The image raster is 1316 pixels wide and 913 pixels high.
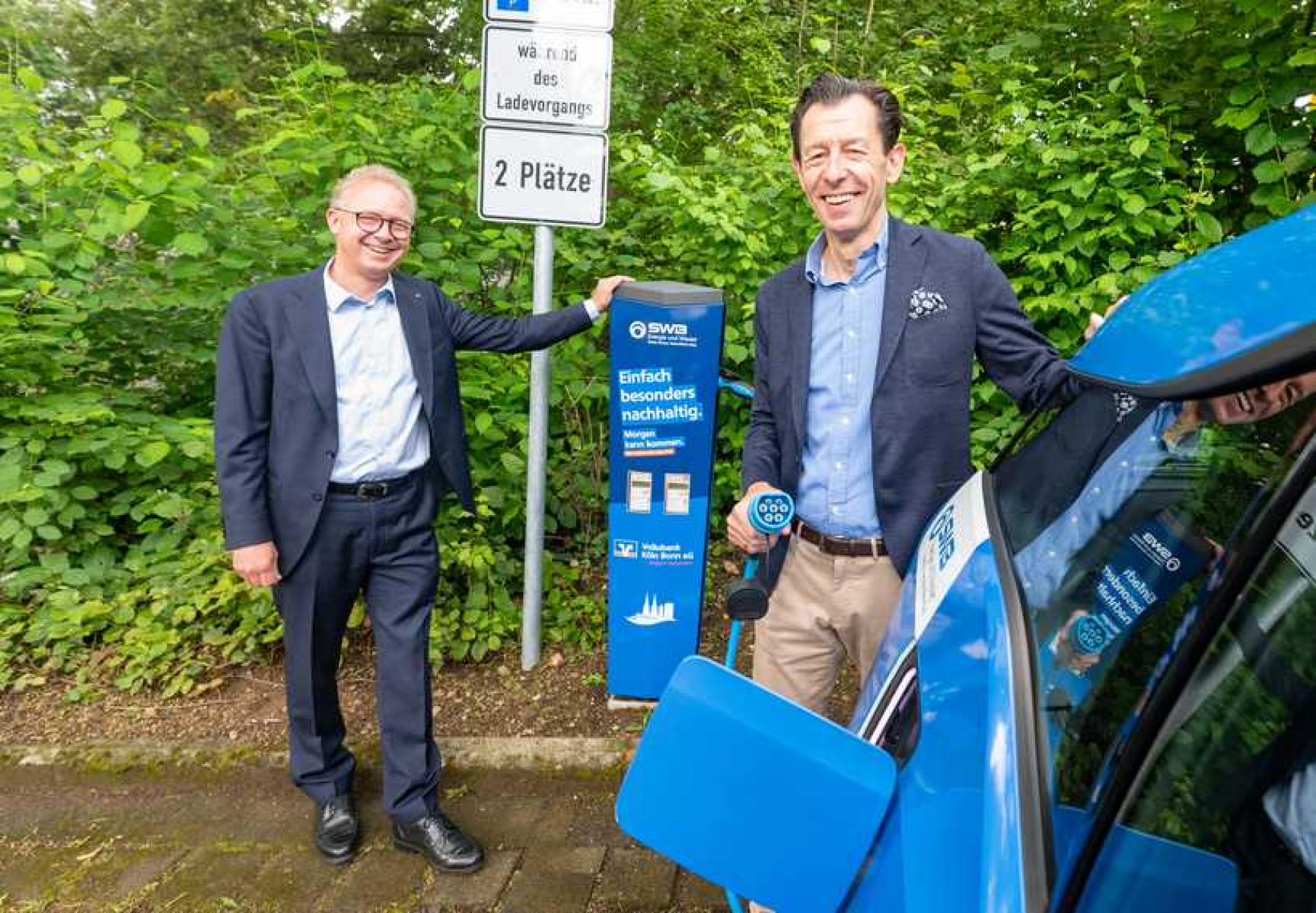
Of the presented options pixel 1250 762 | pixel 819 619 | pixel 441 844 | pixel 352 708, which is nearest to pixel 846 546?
pixel 819 619

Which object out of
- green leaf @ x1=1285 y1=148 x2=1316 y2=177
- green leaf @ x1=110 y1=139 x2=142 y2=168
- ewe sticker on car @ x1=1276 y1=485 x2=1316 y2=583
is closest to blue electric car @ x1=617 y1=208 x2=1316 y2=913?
ewe sticker on car @ x1=1276 y1=485 x2=1316 y2=583

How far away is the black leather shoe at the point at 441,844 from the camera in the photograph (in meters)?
2.46

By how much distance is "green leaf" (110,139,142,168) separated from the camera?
316cm

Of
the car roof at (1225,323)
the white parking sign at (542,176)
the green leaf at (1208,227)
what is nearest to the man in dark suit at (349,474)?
the white parking sign at (542,176)

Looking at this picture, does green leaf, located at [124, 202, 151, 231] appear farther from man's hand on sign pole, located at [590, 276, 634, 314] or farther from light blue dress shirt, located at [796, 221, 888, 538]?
light blue dress shirt, located at [796, 221, 888, 538]

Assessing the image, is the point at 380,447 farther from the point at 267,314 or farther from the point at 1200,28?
the point at 1200,28

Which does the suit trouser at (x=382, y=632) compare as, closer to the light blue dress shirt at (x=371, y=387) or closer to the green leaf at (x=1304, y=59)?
the light blue dress shirt at (x=371, y=387)

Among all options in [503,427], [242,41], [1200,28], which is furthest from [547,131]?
[242,41]

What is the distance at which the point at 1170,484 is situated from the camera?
1066mm

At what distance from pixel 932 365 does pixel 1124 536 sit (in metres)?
0.84

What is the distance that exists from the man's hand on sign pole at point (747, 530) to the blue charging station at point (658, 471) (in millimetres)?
869

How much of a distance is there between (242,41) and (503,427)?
7.82m

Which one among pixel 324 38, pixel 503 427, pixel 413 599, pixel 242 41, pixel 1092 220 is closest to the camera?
pixel 413 599

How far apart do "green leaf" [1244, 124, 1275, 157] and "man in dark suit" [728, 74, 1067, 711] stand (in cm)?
195
